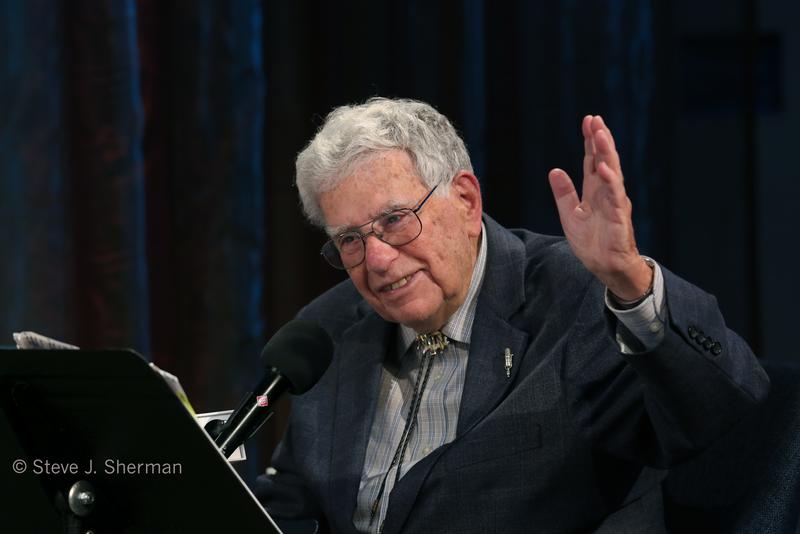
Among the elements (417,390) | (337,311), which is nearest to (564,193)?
(417,390)

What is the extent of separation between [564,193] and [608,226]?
111mm

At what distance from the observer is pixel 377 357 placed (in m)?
1.94

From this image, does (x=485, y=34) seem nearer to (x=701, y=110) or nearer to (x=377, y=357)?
(x=701, y=110)

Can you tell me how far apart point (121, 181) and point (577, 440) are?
177 cm

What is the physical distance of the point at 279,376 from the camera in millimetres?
1442

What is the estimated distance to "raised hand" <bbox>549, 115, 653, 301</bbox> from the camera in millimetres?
1278

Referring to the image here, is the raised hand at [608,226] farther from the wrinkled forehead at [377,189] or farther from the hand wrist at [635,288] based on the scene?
the wrinkled forehead at [377,189]

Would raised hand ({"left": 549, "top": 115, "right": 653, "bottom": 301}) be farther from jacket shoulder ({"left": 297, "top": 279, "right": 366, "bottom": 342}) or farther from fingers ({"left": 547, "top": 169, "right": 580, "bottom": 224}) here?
jacket shoulder ({"left": 297, "top": 279, "right": 366, "bottom": 342})

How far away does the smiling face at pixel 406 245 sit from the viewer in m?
1.73

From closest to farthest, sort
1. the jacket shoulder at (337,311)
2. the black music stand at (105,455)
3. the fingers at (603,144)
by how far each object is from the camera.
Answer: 1. the black music stand at (105,455)
2. the fingers at (603,144)
3. the jacket shoulder at (337,311)

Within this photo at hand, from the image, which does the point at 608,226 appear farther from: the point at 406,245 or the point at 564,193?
the point at 406,245

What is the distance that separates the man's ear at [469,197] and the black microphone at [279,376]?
368 mm

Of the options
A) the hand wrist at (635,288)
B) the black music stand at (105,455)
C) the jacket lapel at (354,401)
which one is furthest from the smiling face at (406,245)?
the black music stand at (105,455)

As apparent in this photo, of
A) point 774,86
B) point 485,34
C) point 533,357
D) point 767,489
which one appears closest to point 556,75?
point 485,34
